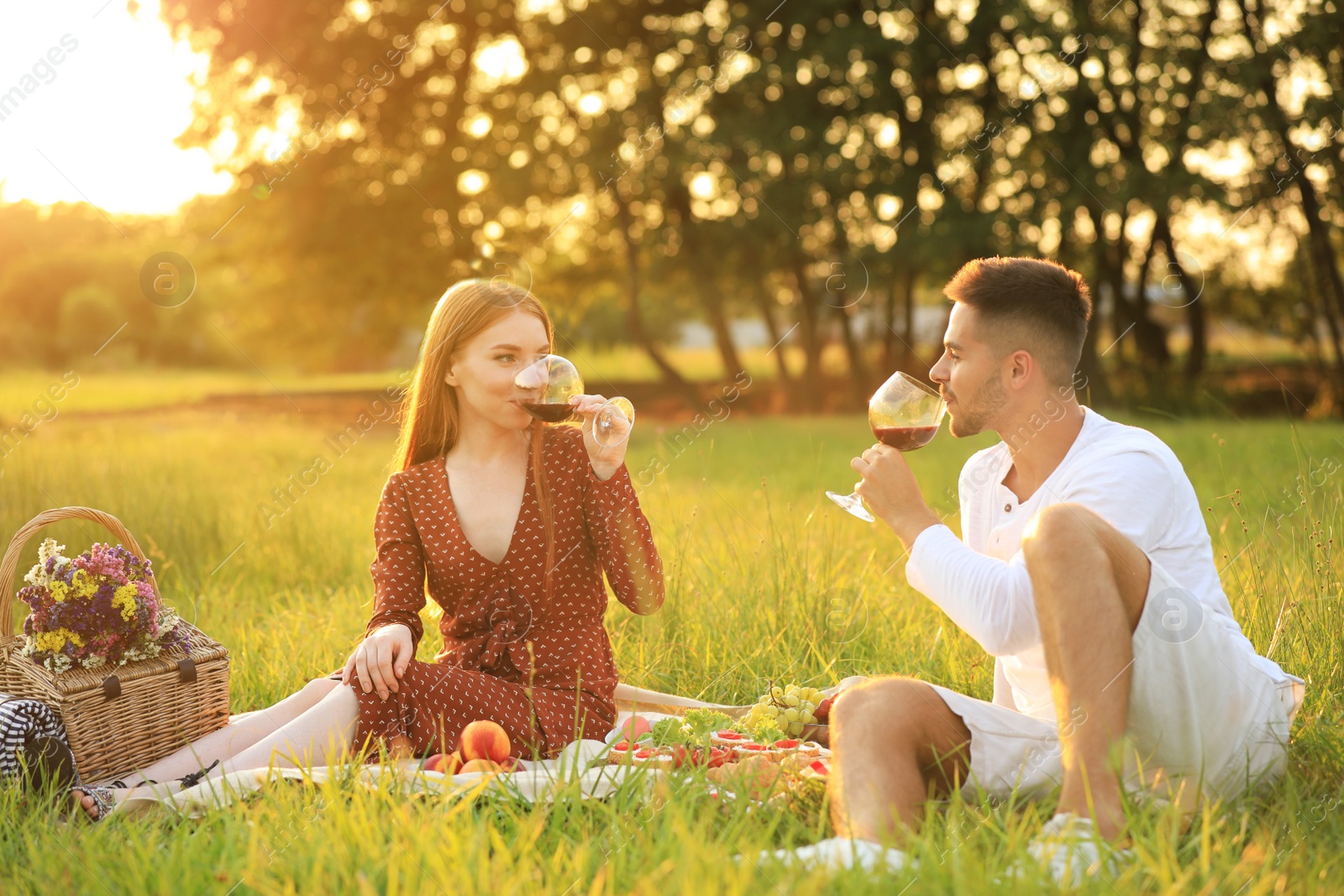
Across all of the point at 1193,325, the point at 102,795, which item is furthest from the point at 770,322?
the point at 102,795

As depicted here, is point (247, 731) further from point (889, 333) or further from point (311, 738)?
point (889, 333)

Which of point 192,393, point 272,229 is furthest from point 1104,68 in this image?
point 192,393

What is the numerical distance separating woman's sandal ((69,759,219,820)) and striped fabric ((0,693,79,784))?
7 centimetres

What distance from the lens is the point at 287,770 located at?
2.86m

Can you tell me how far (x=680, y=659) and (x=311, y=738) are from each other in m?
1.50

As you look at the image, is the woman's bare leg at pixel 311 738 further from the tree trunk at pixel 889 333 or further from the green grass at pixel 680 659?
the tree trunk at pixel 889 333

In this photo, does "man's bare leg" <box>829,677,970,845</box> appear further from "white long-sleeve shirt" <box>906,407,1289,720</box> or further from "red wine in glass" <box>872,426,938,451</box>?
"red wine in glass" <box>872,426,938,451</box>

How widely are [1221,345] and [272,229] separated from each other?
669 inches

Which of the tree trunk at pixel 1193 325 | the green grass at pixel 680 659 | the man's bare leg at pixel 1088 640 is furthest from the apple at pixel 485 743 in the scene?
the tree trunk at pixel 1193 325

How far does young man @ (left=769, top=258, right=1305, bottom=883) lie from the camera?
7.42ft

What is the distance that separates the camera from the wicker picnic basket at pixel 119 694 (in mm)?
3098

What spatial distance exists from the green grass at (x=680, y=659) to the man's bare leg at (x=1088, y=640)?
5.8 inches

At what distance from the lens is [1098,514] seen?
7.82 ft

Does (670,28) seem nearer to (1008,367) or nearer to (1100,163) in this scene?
(1100,163)
